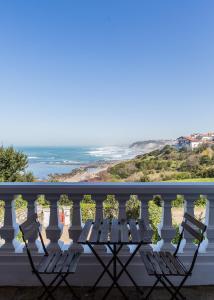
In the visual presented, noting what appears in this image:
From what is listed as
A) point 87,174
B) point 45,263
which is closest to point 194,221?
point 45,263

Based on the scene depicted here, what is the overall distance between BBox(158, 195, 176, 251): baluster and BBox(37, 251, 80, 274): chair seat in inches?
34.3

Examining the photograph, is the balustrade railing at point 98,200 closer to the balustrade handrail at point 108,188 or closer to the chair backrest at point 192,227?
the balustrade handrail at point 108,188

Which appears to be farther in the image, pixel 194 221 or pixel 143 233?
pixel 194 221

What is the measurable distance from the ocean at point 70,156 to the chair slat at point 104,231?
1925 mm

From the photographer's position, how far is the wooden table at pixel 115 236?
7.01 ft

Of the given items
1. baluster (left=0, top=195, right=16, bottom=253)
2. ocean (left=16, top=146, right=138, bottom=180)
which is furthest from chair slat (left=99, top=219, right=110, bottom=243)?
ocean (left=16, top=146, right=138, bottom=180)

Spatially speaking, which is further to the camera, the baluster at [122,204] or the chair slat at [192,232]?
the baluster at [122,204]

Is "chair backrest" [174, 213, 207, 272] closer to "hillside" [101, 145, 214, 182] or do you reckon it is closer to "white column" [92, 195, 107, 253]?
"white column" [92, 195, 107, 253]

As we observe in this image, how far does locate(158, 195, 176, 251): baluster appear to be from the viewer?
2.77 metres

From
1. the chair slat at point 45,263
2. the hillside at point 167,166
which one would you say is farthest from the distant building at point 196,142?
the chair slat at point 45,263

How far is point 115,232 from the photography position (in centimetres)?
232

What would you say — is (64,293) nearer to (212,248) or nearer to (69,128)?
(212,248)

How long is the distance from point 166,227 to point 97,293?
3.04ft

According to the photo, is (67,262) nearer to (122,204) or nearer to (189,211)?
(122,204)
